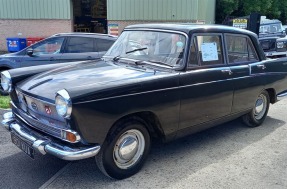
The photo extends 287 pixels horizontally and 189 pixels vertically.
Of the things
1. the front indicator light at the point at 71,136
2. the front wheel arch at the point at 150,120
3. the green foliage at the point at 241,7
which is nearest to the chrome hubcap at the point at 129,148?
the front wheel arch at the point at 150,120

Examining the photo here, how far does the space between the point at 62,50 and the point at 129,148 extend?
4966 mm

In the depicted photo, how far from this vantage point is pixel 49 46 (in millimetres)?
7949

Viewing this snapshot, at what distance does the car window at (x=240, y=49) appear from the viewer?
4.62m

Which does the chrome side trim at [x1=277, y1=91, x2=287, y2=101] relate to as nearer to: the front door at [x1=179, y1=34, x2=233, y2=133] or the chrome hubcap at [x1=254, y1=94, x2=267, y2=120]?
the chrome hubcap at [x1=254, y1=94, x2=267, y2=120]

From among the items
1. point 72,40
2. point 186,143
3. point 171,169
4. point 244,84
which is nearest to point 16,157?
point 171,169

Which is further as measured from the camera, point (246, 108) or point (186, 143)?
point (246, 108)

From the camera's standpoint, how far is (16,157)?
4117 mm

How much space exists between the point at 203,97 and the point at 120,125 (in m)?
1.30

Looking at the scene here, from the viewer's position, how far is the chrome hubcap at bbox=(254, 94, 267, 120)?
5.44m

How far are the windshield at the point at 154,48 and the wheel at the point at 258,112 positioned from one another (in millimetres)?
2023

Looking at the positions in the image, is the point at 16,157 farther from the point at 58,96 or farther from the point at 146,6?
the point at 146,6

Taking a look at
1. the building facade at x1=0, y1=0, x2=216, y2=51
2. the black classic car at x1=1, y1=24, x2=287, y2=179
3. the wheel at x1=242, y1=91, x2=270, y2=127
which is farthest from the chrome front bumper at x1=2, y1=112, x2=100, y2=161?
the building facade at x1=0, y1=0, x2=216, y2=51

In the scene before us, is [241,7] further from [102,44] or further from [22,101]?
[22,101]

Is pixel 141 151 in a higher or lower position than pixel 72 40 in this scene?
lower
